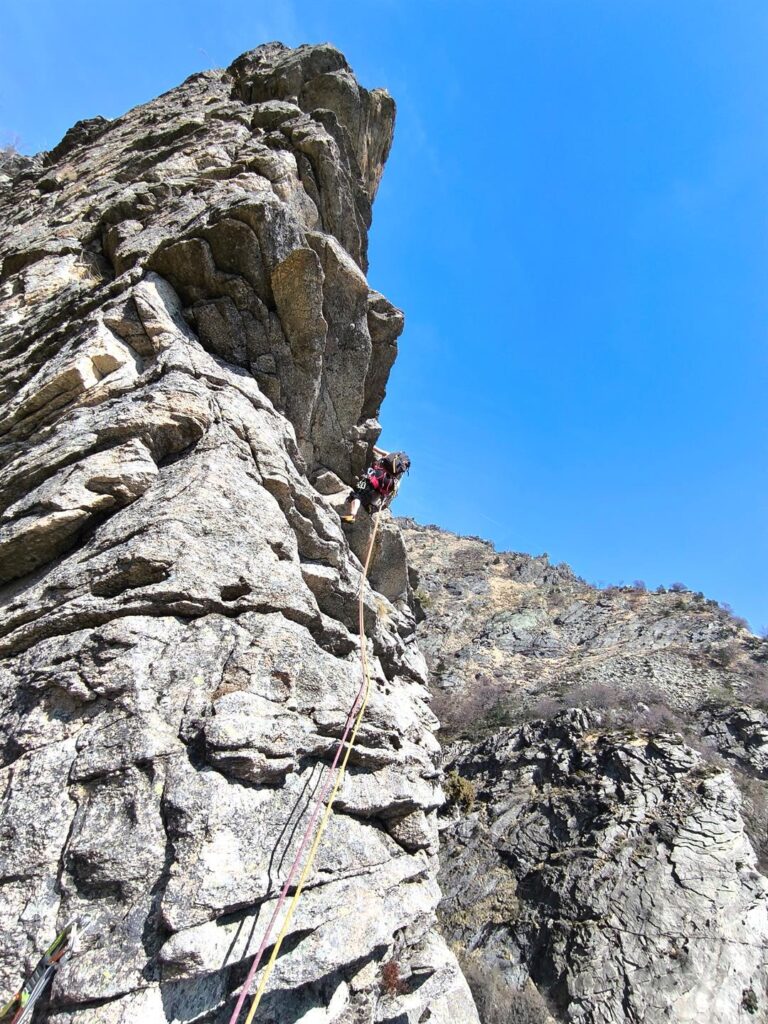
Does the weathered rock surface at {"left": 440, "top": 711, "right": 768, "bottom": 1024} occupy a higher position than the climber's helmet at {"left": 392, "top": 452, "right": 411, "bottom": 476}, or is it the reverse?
the climber's helmet at {"left": 392, "top": 452, "right": 411, "bottom": 476}

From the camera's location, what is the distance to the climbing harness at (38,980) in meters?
3.19

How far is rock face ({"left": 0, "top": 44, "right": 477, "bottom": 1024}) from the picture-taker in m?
3.69

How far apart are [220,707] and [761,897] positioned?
19.2m

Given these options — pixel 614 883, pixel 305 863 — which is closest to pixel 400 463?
pixel 305 863

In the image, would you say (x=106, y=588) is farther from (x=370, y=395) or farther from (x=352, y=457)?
(x=370, y=395)

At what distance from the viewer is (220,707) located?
14.8 feet

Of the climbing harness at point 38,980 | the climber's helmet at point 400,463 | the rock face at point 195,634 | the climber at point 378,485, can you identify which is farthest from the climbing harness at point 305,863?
the climber's helmet at point 400,463

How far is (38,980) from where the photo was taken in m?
3.27

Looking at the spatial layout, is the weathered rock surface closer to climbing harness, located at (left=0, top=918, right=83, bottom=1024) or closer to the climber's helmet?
the climber's helmet

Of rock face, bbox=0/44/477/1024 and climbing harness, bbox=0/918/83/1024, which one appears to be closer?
climbing harness, bbox=0/918/83/1024

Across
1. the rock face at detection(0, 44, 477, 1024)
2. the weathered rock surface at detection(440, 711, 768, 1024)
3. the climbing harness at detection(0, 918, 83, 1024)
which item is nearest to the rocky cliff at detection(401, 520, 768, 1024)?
the weathered rock surface at detection(440, 711, 768, 1024)

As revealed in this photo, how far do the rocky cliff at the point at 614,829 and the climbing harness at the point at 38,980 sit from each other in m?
11.7

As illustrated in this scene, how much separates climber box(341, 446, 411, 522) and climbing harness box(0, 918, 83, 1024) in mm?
8657

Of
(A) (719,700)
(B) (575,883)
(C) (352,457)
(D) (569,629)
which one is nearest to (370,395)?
(C) (352,457)
